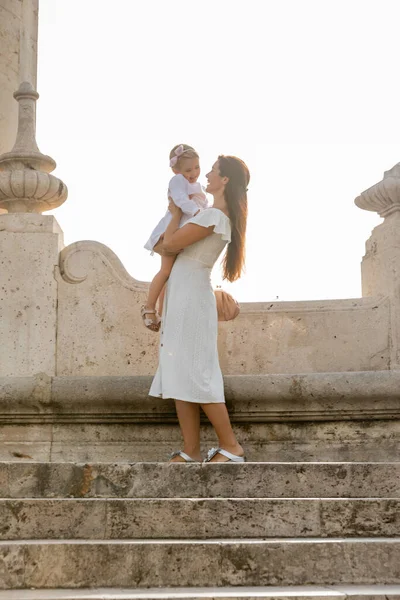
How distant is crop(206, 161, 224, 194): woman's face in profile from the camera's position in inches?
237

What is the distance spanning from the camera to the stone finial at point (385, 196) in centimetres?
698

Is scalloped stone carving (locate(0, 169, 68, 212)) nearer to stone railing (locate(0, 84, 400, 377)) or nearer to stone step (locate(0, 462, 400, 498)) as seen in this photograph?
stone railing (locate(0, 84, 400, 377))

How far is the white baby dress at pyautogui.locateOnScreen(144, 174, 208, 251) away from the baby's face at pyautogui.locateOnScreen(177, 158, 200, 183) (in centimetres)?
3

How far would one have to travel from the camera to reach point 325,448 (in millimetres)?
6289

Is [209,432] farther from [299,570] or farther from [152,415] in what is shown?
[299,570]

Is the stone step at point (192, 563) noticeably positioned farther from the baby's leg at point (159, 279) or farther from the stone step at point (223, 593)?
the baby's leg at point (159, 279)

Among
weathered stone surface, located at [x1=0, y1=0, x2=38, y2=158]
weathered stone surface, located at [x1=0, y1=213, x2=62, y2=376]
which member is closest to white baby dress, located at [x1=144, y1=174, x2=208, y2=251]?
weathered stone surface, located at [x1=0, y1=213, x2=62, y2=376]

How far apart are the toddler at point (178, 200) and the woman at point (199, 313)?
0.06m

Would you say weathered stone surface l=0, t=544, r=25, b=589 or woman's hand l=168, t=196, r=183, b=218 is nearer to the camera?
weathered stone surface l=0, t=544, r=25, b=589

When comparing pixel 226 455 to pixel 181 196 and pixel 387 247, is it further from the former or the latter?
pixel 387 247

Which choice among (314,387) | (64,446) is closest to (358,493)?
(314,387)

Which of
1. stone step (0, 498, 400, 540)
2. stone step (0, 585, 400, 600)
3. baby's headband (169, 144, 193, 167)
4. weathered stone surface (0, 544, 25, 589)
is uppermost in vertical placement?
baby's headband (169, 144, 193, 167)

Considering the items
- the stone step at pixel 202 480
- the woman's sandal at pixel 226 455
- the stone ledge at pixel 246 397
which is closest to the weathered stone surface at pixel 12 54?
the stone ledge at pixel 246 397

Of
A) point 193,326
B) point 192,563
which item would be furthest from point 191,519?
point 193,326
